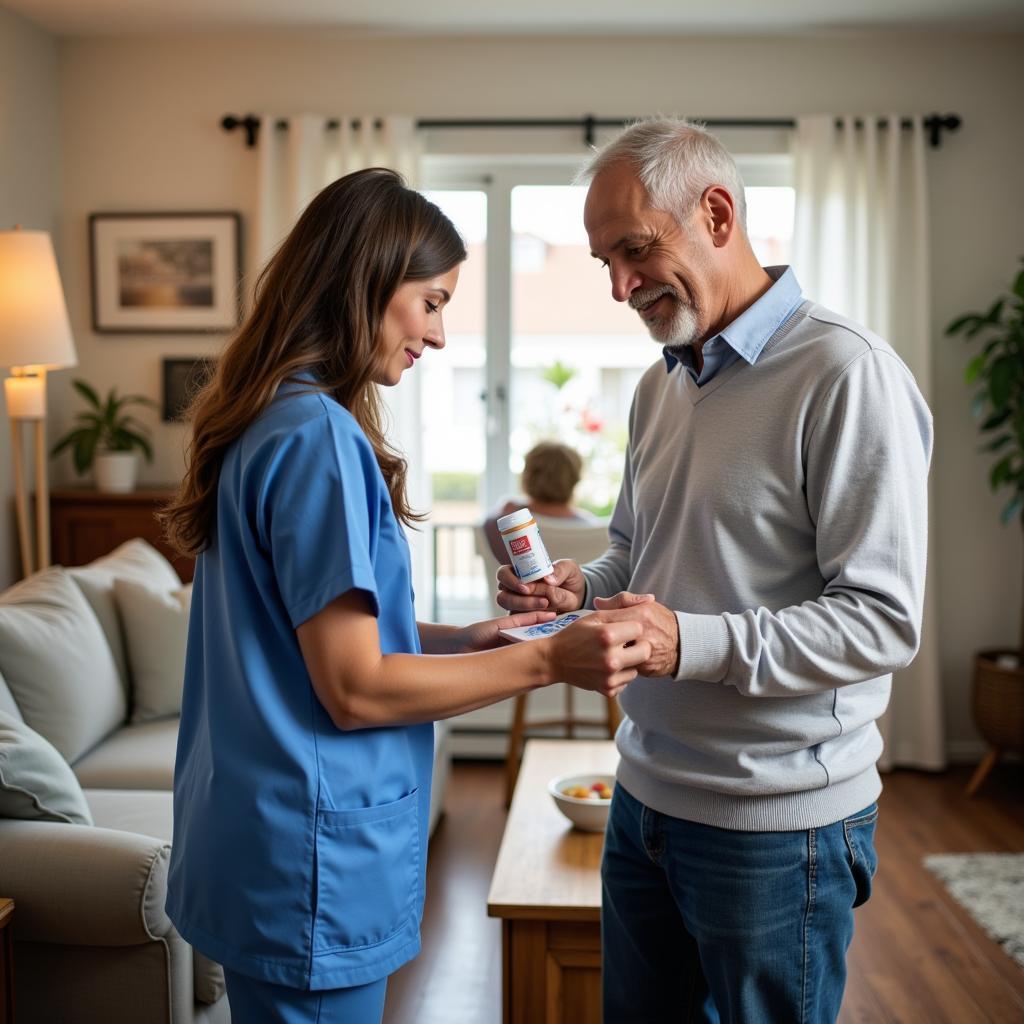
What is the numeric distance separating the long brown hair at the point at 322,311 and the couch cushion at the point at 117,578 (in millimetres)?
2064

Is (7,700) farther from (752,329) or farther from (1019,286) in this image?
(1019,286)

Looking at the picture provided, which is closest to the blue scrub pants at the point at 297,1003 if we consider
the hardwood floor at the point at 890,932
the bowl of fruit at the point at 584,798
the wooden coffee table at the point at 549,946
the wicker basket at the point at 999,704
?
the wooden coffee table at the point at 549,946

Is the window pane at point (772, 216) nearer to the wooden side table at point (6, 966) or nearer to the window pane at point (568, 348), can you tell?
the window pane at point (568, 348)

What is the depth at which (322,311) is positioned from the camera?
1.30 meters

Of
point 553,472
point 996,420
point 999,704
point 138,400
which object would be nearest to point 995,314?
point 996,420

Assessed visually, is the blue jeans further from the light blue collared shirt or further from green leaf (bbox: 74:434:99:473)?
green leaf (bbox: 74:434:99:473)

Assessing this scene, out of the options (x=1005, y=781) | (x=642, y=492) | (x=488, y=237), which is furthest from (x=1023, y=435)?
(x=642, y=492)

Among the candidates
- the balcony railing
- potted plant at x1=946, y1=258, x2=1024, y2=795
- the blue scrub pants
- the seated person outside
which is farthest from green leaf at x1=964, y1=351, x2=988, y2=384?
the blue scrub pants

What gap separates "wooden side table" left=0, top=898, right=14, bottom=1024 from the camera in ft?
5.84

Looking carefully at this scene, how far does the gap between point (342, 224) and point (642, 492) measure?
593 mm

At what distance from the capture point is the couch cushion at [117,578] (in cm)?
322

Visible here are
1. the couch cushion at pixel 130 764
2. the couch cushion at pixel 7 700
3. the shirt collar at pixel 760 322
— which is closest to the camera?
the shirt collar at pixel 760 322

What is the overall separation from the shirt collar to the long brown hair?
421 millimetres

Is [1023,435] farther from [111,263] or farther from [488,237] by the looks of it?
[111,263]
